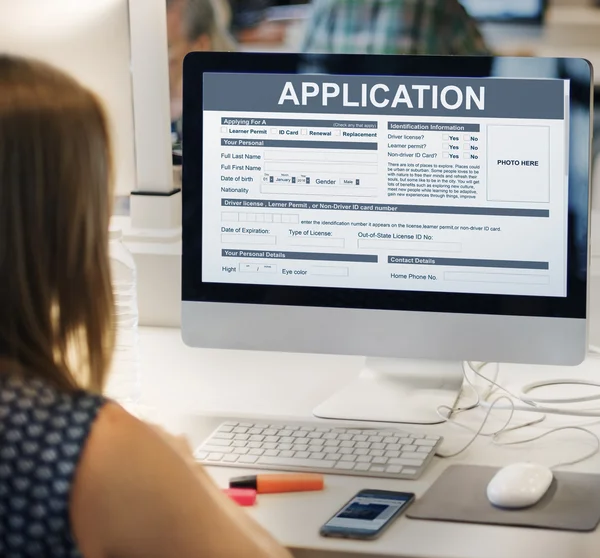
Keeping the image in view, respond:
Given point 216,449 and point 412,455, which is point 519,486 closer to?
point 412,455

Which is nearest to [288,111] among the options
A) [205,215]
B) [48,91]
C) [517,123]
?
[205,215]

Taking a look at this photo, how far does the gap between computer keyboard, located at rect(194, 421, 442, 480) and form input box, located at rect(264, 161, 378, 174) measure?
321 mm

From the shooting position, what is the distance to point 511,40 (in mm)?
1706

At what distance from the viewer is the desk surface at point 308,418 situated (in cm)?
103

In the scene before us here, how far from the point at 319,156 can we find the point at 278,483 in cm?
44

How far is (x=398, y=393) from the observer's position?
4.84 feet

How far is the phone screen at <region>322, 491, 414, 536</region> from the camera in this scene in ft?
3.44

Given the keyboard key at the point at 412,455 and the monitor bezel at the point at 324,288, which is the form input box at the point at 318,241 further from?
the keyboard key at the point at 412,455

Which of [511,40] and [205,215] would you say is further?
[511,40]

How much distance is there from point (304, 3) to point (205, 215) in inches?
19.6

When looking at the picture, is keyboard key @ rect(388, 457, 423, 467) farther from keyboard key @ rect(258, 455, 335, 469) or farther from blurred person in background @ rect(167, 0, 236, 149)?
blurred person in background @ rect(167, 0, 236, 149)

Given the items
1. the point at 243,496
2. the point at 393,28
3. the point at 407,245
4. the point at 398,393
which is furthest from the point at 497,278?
the point at 393,28

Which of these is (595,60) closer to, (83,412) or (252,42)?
(252,42)

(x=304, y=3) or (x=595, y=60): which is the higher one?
(x=304, y=3)
